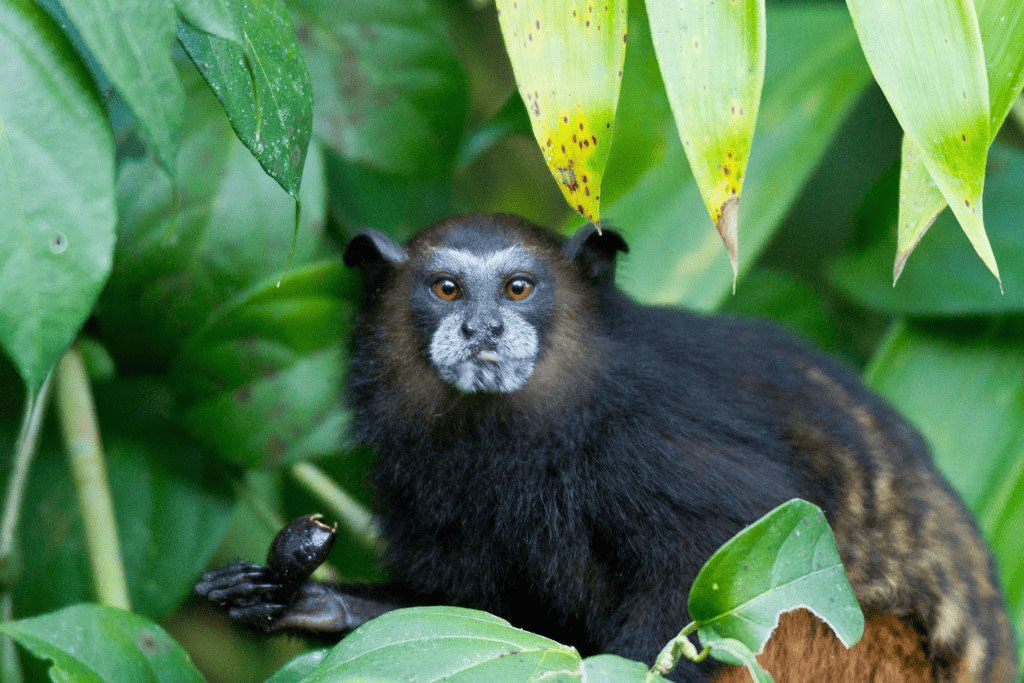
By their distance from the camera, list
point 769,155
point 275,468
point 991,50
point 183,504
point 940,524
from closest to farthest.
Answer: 1. point 991,50
2. point 940,524
3. point 275,468
4. point 183,504
5. point 769,155

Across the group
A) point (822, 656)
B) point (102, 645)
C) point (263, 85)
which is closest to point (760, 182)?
point (822, 656)

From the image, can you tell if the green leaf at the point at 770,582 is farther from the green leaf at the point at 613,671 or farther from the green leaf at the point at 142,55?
the green leaf at the point at 142,55

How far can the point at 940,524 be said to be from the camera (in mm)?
2441

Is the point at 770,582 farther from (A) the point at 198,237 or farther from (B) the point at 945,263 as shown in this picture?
(B) the point at 945,263

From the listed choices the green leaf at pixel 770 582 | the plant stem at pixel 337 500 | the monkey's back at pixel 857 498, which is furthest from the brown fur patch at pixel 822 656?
the plant stem at pixel 337 500

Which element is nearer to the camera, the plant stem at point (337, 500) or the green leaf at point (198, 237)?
the green leaf at point (198, 237)

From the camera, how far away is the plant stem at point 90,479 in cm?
234

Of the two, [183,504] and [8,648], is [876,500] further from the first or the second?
[8,648]

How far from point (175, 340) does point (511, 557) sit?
38.3 inches

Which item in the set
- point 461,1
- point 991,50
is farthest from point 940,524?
point 461,1

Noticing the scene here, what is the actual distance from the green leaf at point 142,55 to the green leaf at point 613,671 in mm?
814

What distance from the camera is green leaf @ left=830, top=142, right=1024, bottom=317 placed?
9.32 feet

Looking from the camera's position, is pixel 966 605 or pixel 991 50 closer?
pixel 991 50

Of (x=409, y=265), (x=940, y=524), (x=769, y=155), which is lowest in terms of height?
(x=940, y=524)
